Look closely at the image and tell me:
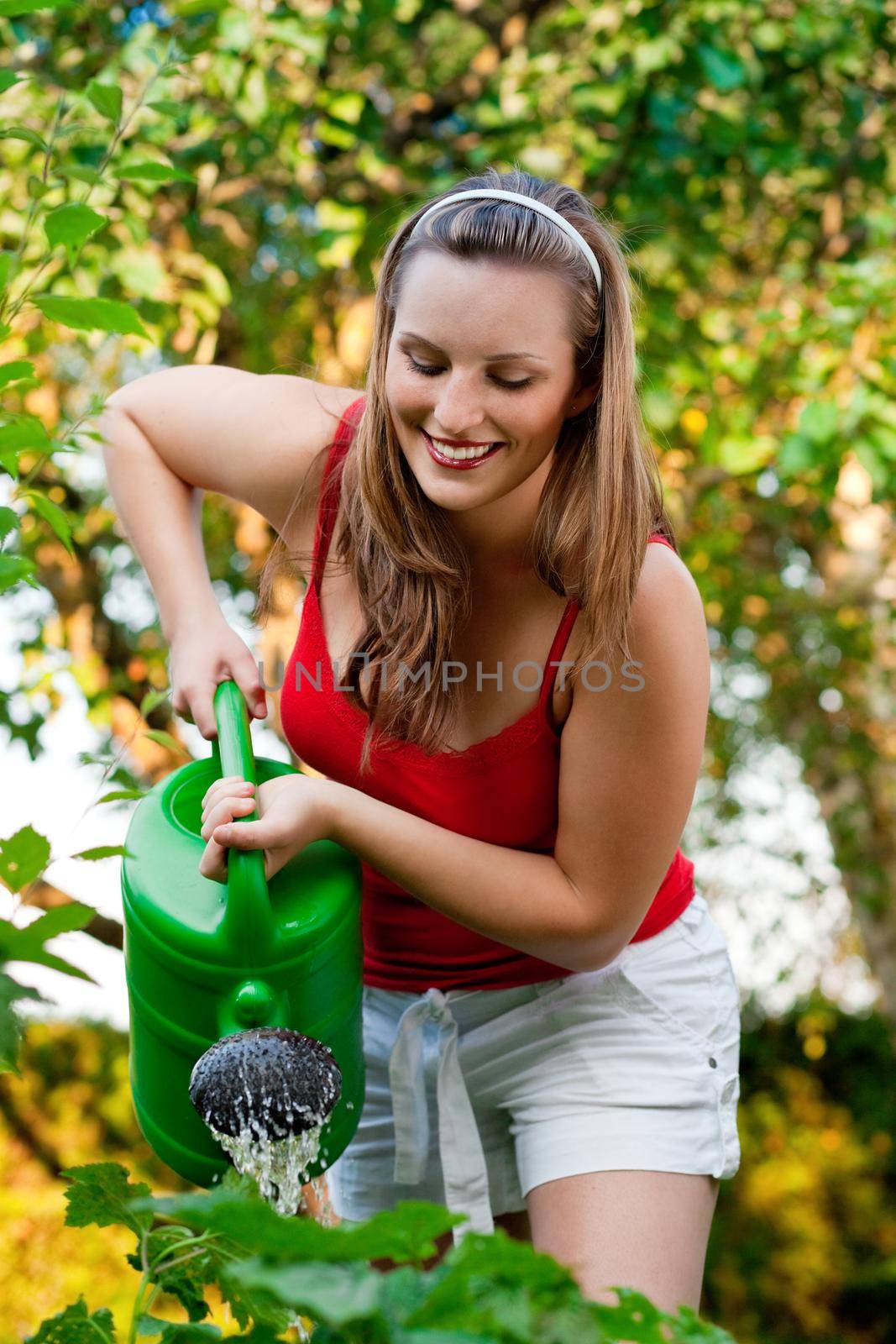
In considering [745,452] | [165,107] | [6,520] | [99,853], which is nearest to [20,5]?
[6,520]

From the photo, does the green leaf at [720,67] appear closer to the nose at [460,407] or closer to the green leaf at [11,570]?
the nose at [460,407]

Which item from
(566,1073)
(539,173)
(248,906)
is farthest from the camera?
(539,173)

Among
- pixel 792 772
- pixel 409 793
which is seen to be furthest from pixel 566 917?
pixel 792 772

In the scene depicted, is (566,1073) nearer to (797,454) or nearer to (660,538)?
(660,538)

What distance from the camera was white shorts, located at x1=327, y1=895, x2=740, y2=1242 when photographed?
1646mm

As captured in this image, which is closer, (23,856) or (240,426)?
(23,856)

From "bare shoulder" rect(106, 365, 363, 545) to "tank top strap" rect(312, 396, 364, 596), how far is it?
2 cm

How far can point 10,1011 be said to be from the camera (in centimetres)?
66

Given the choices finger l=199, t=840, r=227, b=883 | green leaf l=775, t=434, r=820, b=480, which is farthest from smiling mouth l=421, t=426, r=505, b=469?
green leaf l=775, t=434, r=820, b=480

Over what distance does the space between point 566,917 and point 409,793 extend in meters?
0.22

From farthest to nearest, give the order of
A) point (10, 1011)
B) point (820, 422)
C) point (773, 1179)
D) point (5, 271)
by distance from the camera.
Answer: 1. point (773, 1179)
2. point (820, 422)
3. point (5, 271)
4. point (10, 1011)

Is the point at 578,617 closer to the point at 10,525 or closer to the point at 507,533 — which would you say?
the point at 507,533

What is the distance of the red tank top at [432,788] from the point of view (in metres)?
1.58

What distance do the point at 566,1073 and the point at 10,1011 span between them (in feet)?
3.69
